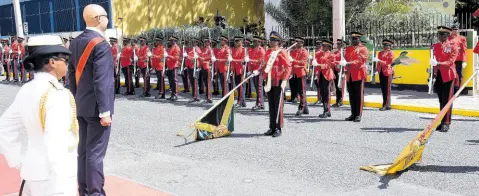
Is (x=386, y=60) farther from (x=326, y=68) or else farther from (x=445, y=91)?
(x=445, y=91)

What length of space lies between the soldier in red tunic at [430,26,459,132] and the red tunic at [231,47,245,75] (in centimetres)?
555

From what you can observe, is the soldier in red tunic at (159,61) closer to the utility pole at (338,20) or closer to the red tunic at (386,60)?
the utility pole at (338,20)

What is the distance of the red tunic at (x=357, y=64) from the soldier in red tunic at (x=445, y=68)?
1.69 m

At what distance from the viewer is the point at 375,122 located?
10789mm

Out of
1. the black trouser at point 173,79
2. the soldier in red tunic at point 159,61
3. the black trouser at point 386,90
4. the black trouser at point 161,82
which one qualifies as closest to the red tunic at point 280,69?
the black trouser at point 386,90

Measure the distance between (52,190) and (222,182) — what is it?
3.51 meters

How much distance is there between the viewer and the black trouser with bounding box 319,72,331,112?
11664 millimetres

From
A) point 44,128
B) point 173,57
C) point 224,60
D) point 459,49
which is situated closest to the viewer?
point 44,128

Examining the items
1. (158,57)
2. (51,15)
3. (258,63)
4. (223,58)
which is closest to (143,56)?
(158,57)

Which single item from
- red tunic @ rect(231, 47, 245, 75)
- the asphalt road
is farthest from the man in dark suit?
red tunic @ rect(231, 47, 245, 75)

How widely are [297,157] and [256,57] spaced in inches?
234

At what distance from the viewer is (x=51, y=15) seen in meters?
33.0

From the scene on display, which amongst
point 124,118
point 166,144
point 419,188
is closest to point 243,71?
point 124,118

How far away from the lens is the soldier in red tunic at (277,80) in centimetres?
939
